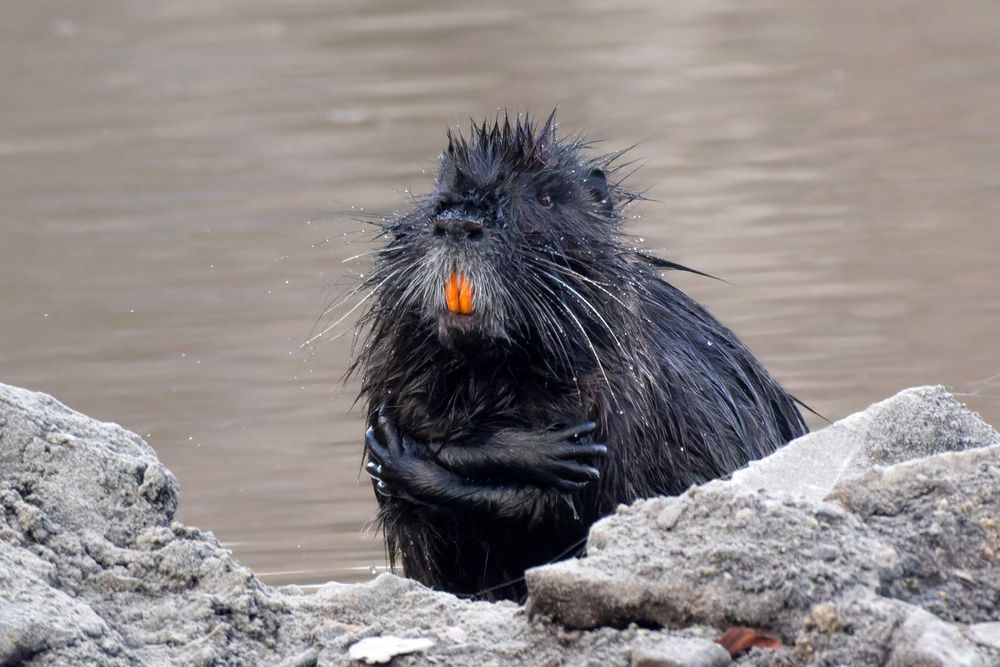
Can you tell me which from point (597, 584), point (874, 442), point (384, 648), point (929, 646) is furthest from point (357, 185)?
point (929, 646)

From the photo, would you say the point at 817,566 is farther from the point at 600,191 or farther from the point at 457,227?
the point at 600,191

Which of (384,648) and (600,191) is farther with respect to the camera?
(600,191)

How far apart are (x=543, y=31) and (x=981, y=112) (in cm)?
400

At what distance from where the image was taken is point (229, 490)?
19.2 ft

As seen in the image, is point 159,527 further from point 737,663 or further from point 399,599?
point 737,663

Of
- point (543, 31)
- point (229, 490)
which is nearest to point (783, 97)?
point (543, 31)

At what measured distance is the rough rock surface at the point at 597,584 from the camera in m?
2.66

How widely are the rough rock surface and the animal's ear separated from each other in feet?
3.86

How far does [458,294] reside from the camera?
3889 millimetres

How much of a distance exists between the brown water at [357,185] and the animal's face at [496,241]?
0.74 m

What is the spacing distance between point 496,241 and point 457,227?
94mm

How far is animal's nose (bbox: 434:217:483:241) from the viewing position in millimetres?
3861

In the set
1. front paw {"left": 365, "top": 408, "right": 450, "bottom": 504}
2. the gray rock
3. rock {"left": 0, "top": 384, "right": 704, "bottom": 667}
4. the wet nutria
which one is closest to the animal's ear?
the wet nutria

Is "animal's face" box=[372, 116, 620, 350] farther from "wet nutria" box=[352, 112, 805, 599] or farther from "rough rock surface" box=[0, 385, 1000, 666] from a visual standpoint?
"rough rock surface" box=[0, 385, 1000, 666]
